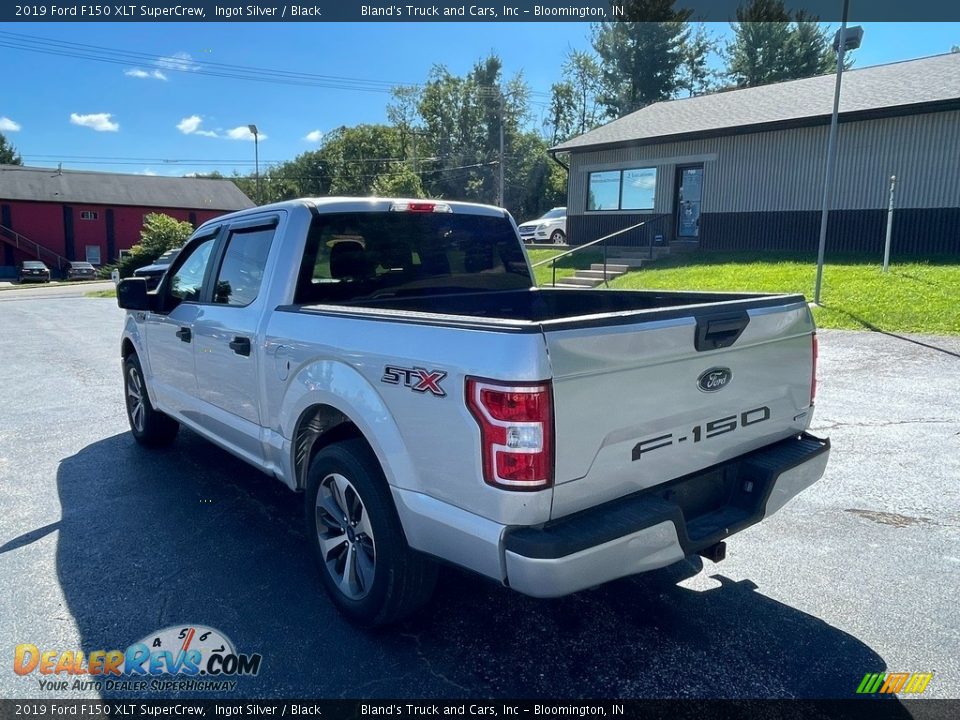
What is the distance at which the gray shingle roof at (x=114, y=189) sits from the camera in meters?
52.8

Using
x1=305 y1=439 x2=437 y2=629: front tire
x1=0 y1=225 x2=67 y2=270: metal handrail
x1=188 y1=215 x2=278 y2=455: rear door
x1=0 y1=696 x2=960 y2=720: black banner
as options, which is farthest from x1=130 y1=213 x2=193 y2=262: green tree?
x1=0 y1=696 x2=960 y2=720: black banner

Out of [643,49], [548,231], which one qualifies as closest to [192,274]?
[548,231]

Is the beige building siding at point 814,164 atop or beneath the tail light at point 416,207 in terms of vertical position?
atop

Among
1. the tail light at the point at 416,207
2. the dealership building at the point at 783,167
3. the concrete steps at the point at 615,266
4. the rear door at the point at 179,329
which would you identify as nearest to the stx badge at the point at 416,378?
the tail light at the point at 416,207

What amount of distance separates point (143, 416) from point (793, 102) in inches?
765

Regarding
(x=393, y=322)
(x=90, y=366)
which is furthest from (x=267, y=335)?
(x=90, y=366)

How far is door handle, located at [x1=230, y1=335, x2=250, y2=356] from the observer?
3.95 metres

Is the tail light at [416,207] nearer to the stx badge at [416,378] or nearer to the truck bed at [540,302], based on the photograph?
the truck bed at [540,302]

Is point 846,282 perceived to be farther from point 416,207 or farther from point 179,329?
point 179,329

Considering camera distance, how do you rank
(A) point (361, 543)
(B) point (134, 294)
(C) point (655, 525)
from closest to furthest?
(C) point (655, 525), (A) point (361, 543), (B) point (134, 294)

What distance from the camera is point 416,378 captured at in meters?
2.70

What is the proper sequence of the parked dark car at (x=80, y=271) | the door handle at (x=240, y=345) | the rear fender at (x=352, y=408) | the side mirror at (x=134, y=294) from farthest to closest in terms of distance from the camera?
the parked dark car at (x=80, y=271) → the side mirror at (x=134, y=294) → the door handle at (x=240, y=345) → the rear fender at (x=352, y=408)

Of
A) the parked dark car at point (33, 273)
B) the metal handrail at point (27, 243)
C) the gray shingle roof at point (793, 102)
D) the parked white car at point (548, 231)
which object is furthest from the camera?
the metal handrail at point (27, 243)

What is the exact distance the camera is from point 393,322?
115 inches
